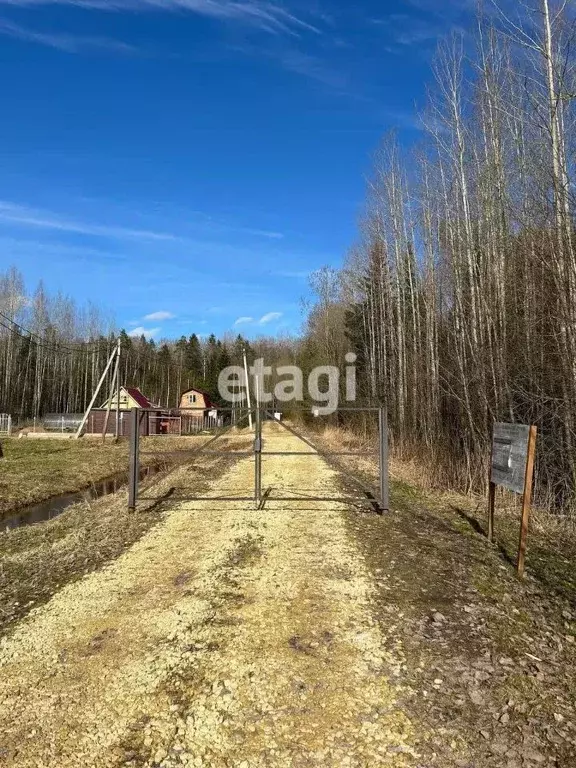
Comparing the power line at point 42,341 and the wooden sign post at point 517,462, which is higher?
the power line at point 42,341

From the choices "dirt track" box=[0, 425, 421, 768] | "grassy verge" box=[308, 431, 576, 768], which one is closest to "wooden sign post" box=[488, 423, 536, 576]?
"grassy verge" box=[308, 431, 576, 768]

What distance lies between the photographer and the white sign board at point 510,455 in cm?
561

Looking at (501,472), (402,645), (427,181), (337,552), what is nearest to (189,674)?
(402,645)

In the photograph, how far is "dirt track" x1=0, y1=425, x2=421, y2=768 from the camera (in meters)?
2.79

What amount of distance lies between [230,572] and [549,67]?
8565 mm

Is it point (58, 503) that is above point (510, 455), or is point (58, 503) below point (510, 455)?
below

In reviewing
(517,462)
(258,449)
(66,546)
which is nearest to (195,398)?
(258,449)

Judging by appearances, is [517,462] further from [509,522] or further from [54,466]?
[54,466]

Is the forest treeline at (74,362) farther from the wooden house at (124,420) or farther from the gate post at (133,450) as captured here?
Result: the gate post at (133,450)

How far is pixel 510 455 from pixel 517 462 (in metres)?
0.19

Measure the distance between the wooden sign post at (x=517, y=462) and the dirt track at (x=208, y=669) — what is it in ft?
5.69

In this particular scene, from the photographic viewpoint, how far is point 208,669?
3605 mm

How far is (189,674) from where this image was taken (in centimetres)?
354

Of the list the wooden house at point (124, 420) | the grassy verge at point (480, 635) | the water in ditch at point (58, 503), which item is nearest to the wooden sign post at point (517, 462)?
the grassy verge at point (480, 635)
